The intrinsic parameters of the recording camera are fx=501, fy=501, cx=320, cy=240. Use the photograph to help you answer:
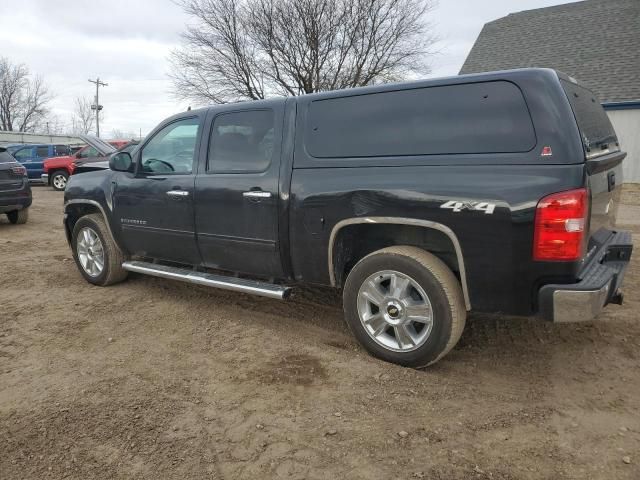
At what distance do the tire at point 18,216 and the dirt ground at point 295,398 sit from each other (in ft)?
19.6

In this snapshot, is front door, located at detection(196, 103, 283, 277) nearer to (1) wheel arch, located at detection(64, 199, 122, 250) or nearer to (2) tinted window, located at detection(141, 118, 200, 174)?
(2) tinted window, located at detection(141, 118, 200, 174)

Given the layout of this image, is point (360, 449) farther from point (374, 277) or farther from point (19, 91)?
point (19, 91)

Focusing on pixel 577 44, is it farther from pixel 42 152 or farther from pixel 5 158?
pixel 42 152

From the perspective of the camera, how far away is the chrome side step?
12.7 feet

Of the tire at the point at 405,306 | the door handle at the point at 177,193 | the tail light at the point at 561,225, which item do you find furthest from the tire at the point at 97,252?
the tail light at the point at 561,225

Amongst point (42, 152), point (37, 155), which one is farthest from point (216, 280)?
point (37, 155)

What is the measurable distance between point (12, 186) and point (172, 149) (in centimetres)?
633

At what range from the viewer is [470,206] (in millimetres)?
2934

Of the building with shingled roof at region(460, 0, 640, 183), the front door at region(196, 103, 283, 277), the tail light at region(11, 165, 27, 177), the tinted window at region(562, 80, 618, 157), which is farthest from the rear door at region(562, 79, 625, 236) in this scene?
the building with shingled roof at region(460, 0, 640, 183)

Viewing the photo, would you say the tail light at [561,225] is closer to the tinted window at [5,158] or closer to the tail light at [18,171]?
the tail light at [18,171]

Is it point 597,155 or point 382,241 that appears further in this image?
point 382,241

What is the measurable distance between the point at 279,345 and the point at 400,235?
1.24 meters

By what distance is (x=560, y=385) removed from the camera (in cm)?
316

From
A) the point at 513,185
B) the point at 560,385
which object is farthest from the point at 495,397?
the point at 513,185
